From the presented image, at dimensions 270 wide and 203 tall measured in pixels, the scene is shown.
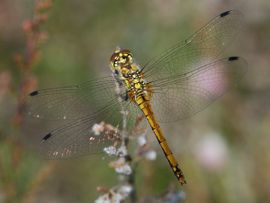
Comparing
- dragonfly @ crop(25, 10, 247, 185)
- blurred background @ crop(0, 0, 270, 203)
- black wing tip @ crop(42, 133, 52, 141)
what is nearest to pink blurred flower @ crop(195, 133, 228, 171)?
blurred background @ crop(0, 0, 270, 203)

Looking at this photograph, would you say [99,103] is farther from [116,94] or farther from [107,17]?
[107,17]

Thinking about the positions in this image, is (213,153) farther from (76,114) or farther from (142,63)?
(76,114)

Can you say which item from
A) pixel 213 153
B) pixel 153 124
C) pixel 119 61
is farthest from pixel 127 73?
pixel 213 153

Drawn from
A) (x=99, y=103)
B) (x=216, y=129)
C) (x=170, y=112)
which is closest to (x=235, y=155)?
(x=216, y=129)

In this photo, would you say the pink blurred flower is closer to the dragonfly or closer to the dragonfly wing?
the dragonfly

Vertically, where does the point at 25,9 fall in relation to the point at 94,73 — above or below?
above

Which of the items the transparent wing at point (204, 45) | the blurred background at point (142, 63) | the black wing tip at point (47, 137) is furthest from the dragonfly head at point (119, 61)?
the black wing tip at point (47, 137)
